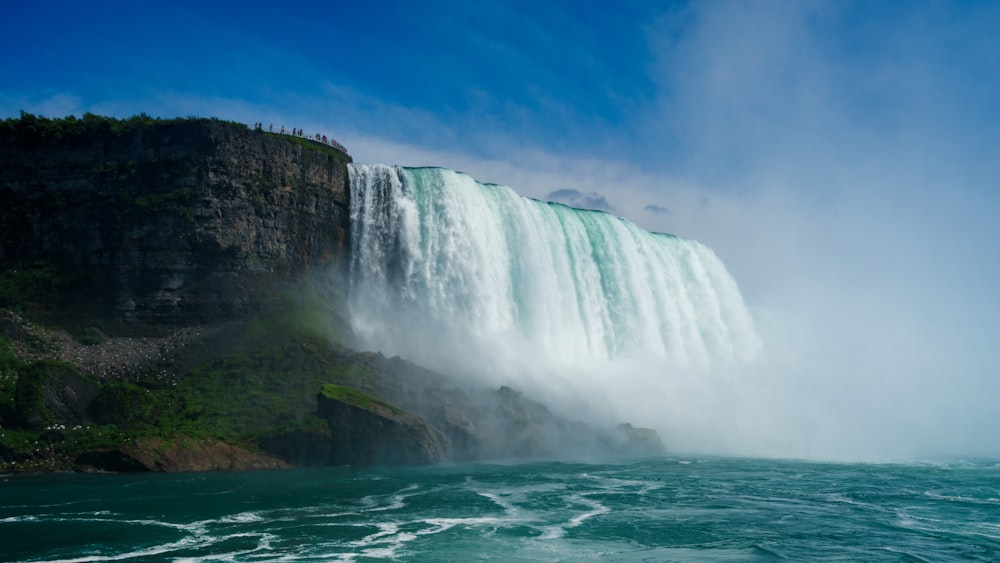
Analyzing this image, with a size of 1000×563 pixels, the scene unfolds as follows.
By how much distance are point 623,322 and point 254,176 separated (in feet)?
87.7

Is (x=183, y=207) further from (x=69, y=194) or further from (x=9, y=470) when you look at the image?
(x=9, y=470)

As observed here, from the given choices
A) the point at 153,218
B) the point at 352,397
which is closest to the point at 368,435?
the point at 352,397

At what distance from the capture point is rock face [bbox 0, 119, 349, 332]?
Result: 4231 centimetres

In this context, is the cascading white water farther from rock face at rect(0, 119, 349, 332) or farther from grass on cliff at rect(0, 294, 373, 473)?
grass on cliff at rect(0, 294, 373, 473)

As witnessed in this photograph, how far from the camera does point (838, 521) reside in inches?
862

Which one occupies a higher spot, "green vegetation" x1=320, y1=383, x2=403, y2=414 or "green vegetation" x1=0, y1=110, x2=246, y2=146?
"green vegetation" x1=0, y1=110, x2=246, y2=146

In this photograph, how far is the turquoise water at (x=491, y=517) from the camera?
1766 cm

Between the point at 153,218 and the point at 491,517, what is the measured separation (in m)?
29.4

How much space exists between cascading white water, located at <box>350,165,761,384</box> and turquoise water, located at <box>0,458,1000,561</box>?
646 inches

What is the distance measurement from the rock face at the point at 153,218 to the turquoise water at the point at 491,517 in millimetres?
15196

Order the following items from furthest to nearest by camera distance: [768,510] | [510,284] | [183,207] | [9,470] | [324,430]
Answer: [510,284] → [183,207] → [324,430] → [9,470] → [768,510]

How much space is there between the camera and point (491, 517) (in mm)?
21734

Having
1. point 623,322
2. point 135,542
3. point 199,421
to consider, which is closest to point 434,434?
point 199,421

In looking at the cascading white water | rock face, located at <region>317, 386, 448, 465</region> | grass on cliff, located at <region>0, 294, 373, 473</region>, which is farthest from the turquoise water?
the cascading white water
